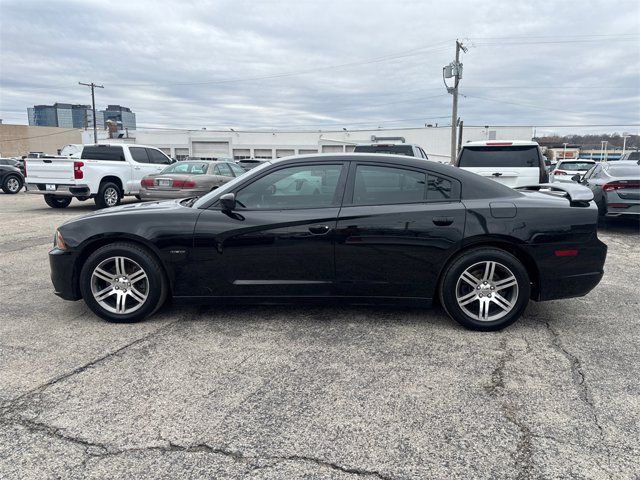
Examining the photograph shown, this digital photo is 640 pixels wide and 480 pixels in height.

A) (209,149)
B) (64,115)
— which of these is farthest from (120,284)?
(64,115)

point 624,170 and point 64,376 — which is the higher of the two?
point 624,170

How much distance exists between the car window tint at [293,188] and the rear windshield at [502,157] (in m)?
5.42

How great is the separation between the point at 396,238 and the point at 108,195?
1109 centimetres

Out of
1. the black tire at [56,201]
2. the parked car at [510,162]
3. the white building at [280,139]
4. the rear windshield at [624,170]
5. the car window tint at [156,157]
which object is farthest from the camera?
the white building at [280,139]

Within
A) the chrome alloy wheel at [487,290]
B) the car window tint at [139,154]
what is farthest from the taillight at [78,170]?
the chrome alloy wheel at [487,290]

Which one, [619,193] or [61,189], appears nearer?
[619,193]

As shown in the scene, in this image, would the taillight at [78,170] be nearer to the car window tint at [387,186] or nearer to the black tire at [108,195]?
the black tire at [108,195]

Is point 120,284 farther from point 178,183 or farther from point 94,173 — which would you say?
point 94,173

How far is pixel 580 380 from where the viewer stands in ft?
10.1

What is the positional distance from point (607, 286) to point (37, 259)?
757 centimetres

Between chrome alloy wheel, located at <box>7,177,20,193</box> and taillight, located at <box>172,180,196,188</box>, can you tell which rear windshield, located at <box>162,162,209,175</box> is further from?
chrome alloy wheel, located at <box>7,177,20,193</box>

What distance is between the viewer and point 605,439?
2430mm

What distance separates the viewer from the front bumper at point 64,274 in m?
4.09

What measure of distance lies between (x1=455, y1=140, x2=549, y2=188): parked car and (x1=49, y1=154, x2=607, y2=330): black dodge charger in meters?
4.48
